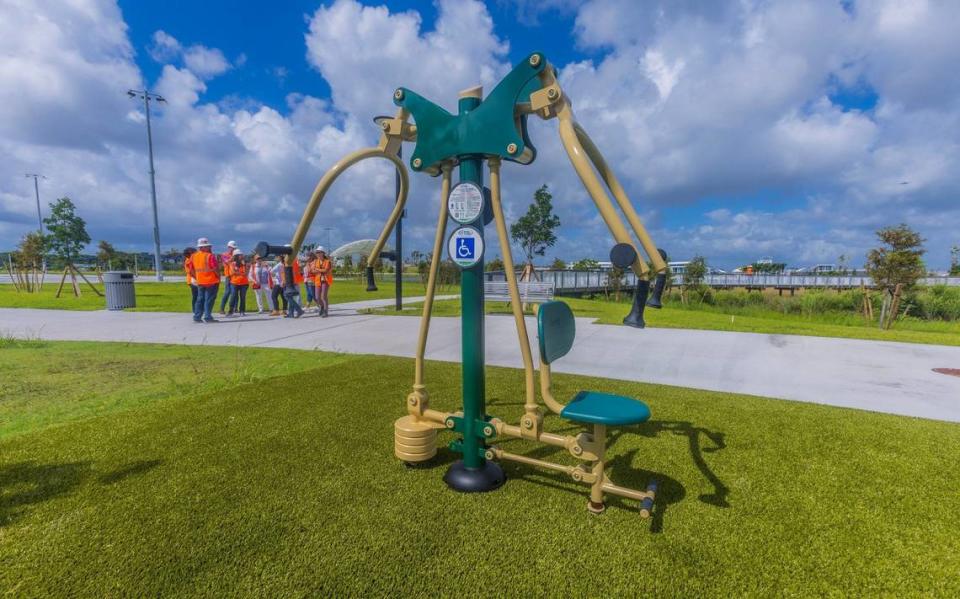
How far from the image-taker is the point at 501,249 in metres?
2.36

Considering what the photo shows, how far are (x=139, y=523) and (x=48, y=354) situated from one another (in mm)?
Answer: 5657

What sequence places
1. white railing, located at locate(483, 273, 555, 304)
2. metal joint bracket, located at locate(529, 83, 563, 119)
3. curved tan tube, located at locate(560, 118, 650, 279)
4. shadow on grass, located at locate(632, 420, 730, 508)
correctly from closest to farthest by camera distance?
curved tan tube, located at locate(560, 118, 650, 279)
metal joint bracket, located at locate(529, 83, 563, 119)
shadow on grass, located at locate(632, 420, 730, 508)
white railing, located at locate(483, 273, 555, 304)

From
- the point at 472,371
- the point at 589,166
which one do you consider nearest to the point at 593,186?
the point at 589,166

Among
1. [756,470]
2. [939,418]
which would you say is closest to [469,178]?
[756,470]

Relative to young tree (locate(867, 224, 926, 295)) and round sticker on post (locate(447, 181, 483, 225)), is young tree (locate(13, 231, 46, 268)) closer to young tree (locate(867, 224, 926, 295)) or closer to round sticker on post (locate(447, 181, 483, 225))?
round sticker on post (locate(447, 181, 483, 225))

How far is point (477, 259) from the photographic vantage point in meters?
2.30

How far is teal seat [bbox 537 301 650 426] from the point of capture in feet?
6.44

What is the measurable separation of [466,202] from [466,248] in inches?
9.9

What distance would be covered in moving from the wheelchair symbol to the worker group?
600 centimetres

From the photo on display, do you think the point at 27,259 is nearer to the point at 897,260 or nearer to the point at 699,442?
the point at 699,442

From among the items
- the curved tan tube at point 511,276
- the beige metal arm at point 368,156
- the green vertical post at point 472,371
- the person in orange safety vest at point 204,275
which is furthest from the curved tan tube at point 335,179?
the person in orange safety vest at point 204,275

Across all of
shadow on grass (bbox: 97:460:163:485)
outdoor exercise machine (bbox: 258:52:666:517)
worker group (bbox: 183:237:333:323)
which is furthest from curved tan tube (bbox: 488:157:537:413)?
worker group (bbox: 183:237:333:323)

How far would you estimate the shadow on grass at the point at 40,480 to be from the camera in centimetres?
219

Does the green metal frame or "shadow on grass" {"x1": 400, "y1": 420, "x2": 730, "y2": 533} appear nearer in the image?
the green metal frame
